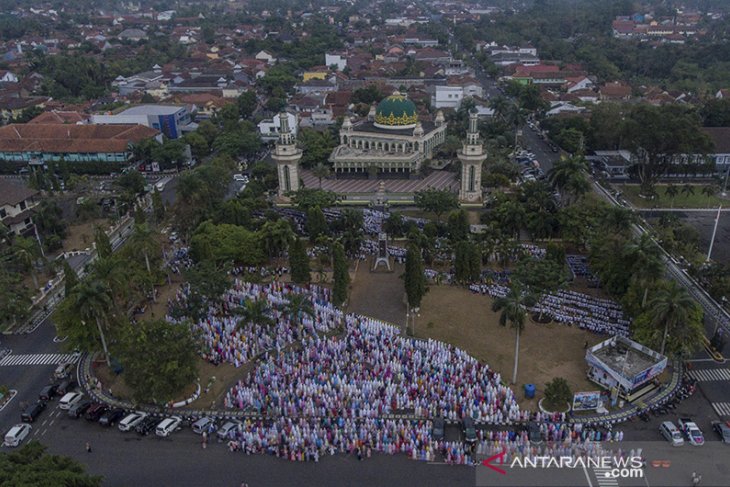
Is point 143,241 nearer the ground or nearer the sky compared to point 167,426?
nearer the sky

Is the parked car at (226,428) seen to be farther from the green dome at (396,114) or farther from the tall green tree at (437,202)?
the green dome at (396,114)

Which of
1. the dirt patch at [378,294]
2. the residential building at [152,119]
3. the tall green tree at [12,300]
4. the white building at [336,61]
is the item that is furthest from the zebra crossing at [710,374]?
the white building at [336,61]

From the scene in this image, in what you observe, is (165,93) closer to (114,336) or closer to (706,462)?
(114,336)

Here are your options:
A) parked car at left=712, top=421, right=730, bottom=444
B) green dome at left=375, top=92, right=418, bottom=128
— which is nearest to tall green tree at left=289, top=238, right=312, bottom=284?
parked car at left=712, top=421, right=730, bottom=444

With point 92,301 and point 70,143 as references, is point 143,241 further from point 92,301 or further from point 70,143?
point 70,143

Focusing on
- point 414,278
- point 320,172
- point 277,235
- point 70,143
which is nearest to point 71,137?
point 70,143

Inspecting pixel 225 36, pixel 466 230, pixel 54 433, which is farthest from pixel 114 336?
pixel 225 36

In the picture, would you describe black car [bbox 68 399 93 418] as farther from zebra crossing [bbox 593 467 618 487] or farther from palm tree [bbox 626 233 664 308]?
palm tree [bbox 626 233 664 308]

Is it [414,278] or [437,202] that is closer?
[414,278]
